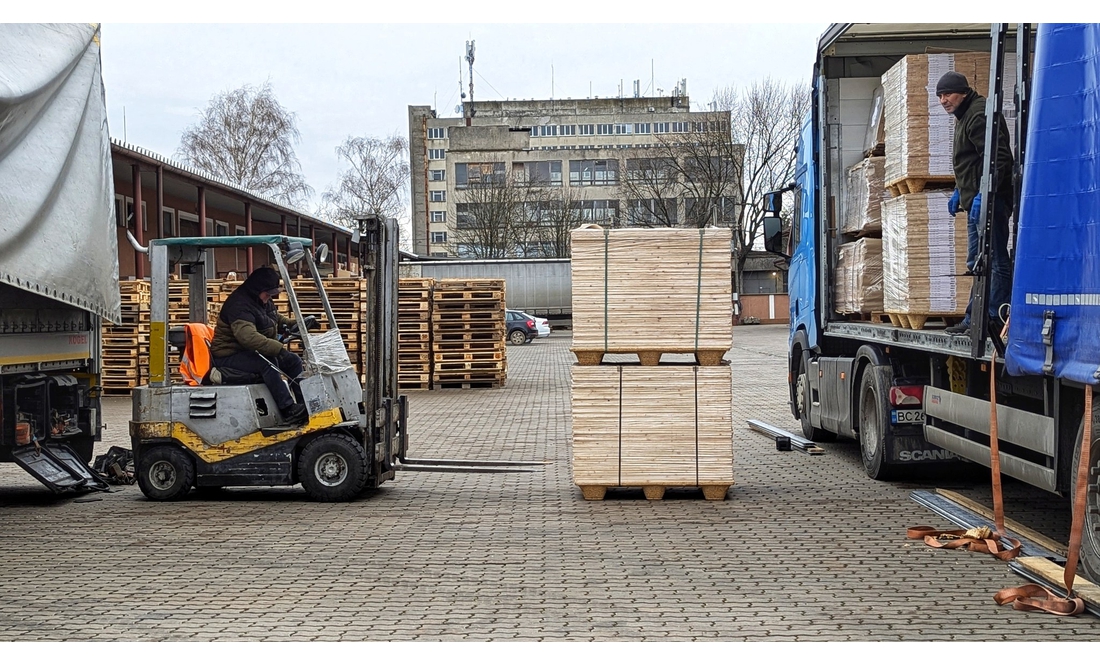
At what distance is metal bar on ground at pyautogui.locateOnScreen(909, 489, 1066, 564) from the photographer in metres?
7.24

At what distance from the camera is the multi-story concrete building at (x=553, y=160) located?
60.8 metres

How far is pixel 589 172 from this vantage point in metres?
94.1

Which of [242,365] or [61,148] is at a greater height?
[61,148]

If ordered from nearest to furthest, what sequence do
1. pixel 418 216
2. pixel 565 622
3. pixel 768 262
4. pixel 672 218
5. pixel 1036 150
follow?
pixel 565 622 < pixel 1036 150 < pixel 672 218 < pixel 768 262 < pixel 418 216

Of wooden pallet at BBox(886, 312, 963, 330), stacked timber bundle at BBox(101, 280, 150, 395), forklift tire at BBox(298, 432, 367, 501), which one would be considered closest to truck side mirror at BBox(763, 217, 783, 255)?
wooden pallet at BBox(886, 312, 963, 330)

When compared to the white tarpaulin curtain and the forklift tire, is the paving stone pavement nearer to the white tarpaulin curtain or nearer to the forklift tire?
the forklift tire

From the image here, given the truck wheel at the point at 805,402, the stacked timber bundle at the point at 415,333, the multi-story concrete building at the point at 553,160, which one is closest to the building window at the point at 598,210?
the multi-story concrete building at the point at 553,160

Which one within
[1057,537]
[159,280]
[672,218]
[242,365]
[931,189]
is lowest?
[1057,537]

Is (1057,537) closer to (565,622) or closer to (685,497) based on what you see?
(685,497)

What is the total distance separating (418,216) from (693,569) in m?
96.8

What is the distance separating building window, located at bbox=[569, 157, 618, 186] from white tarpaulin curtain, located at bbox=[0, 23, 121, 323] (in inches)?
3293

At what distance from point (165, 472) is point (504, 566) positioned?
160 inches

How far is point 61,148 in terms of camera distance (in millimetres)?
9391

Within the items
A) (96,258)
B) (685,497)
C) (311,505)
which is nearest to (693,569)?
(685,497)
